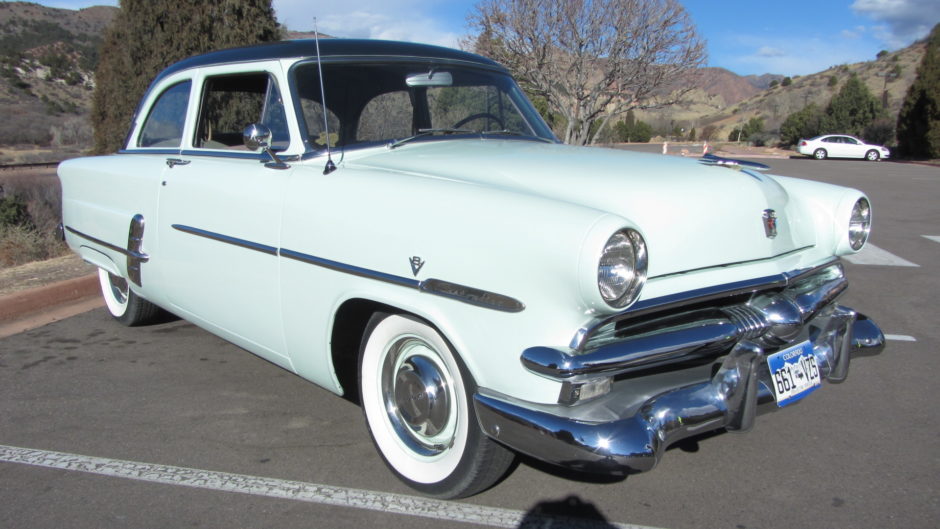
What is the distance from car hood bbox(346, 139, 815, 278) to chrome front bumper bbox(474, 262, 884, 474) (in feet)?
1.10

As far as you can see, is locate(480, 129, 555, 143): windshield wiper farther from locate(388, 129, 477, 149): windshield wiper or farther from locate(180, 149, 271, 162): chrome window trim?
locate(180, 149, 271, 162): chrome window trim

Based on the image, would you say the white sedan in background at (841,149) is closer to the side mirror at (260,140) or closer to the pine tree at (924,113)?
the pine tree at (924,113)

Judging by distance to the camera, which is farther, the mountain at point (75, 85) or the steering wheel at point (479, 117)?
the mountain at point (75, 85)

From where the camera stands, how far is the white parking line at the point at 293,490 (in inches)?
103

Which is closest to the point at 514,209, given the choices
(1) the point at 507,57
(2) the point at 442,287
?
(2) the point at 442,287

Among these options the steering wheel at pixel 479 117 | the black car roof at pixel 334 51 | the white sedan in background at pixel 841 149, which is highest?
the black car roof at pixel 334 51

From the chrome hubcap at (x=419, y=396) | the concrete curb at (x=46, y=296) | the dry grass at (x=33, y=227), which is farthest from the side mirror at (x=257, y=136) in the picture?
the dry grass at (x=33, y=227)

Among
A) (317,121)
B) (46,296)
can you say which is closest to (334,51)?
(317,121)

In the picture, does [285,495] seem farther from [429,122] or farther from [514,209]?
[429,122]

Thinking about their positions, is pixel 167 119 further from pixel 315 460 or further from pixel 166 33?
pixel 166 33

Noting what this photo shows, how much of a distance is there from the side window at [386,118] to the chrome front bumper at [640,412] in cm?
158

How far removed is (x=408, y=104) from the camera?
146 inches

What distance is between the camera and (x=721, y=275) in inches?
105

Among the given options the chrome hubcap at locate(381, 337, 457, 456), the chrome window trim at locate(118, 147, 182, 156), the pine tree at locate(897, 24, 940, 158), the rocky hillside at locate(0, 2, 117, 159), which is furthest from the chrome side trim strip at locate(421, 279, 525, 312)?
the pine tree at locate(897, 24, 940, 158)
